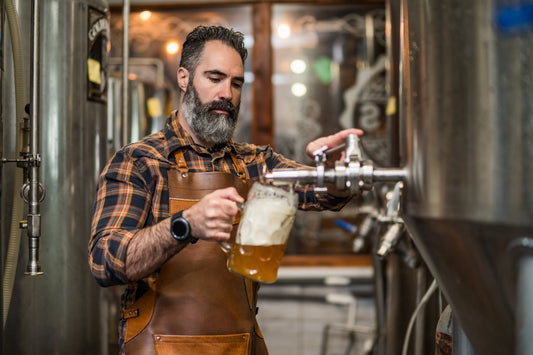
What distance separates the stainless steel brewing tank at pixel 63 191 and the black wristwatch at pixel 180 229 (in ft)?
2.68

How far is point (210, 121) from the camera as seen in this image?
4.93ft

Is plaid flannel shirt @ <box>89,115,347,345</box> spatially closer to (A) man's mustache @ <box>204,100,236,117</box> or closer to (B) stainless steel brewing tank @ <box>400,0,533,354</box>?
(A) man's mustache @ <box>204,100,236,117</box>

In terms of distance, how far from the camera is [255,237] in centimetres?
106

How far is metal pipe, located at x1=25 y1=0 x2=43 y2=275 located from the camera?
142 centimetres

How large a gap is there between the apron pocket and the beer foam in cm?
39

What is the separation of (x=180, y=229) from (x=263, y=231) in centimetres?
17

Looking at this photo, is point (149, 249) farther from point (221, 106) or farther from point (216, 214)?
point (221, 106)

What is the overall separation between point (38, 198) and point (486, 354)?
3.49 ft

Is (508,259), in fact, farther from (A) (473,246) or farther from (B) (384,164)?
(B) (384,164)

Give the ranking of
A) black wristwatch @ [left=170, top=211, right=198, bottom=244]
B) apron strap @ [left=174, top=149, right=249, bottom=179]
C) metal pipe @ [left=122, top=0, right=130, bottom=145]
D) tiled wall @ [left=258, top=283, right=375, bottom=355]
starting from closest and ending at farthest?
1. black wristwatch @ [left=170, top=211, right=198, bottom=244]
2. apron strap @ [left=174, top=149, right=249, bottom=179]
3. metal pipe @ [left=122, top=0, right=130, bottom=145]
4. tiled wall @ [left=258, top=283, right=375, bottom=355]

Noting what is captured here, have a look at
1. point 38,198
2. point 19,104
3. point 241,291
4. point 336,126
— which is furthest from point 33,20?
point 336,126

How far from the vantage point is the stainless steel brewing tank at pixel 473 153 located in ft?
2.19

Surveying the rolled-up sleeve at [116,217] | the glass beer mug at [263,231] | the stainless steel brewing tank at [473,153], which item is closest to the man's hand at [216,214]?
the glass beer mug at [263,231]

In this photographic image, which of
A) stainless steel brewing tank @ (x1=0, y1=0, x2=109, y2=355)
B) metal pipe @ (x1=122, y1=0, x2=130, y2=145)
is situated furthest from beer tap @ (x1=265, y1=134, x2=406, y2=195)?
metal pipe @ (x1=122, y1=0, x2=130, y2=145)
